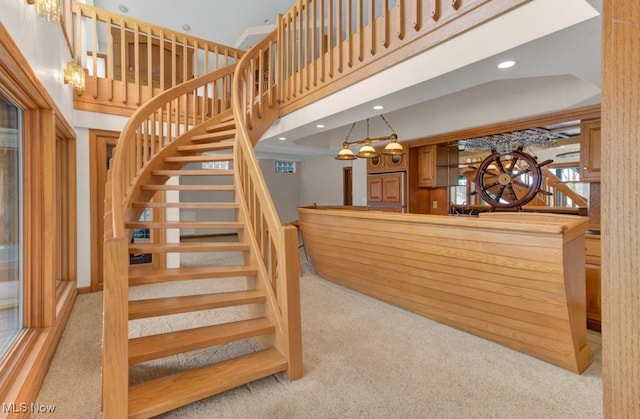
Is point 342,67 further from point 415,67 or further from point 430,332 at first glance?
point 430,332

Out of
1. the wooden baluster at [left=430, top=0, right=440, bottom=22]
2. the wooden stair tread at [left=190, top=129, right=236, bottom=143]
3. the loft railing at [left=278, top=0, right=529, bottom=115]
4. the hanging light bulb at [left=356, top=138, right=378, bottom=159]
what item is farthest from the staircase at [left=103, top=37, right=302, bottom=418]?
the hanging light bulb at [left=356, top=138, right=378, bottom=159]

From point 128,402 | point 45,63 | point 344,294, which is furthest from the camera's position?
point 344,294

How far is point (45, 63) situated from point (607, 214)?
11.4ft

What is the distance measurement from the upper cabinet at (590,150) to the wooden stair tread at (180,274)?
3623 millimetres

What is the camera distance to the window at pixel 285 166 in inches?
397

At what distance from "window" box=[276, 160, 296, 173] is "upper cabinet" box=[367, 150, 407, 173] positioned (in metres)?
4.07

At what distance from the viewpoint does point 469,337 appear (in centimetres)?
272

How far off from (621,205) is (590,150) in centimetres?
400

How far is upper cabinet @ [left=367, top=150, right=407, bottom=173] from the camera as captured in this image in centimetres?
590

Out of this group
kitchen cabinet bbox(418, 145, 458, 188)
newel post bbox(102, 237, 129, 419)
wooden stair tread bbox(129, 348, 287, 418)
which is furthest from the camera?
kitchen cabinet bbox(418, 145, 458, 188)

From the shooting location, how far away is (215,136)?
13.3 ft

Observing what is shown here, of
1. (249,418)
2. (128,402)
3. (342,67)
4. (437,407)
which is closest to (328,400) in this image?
(249,418)

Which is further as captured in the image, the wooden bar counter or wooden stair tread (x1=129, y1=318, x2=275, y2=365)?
the wooden bar counter

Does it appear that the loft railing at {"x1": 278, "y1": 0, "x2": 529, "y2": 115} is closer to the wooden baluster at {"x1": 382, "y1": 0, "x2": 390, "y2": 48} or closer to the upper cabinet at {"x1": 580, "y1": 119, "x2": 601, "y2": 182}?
the wooden baluster at {"x1": 382, "y1": 0, "x2": 390, "y2": 48}
